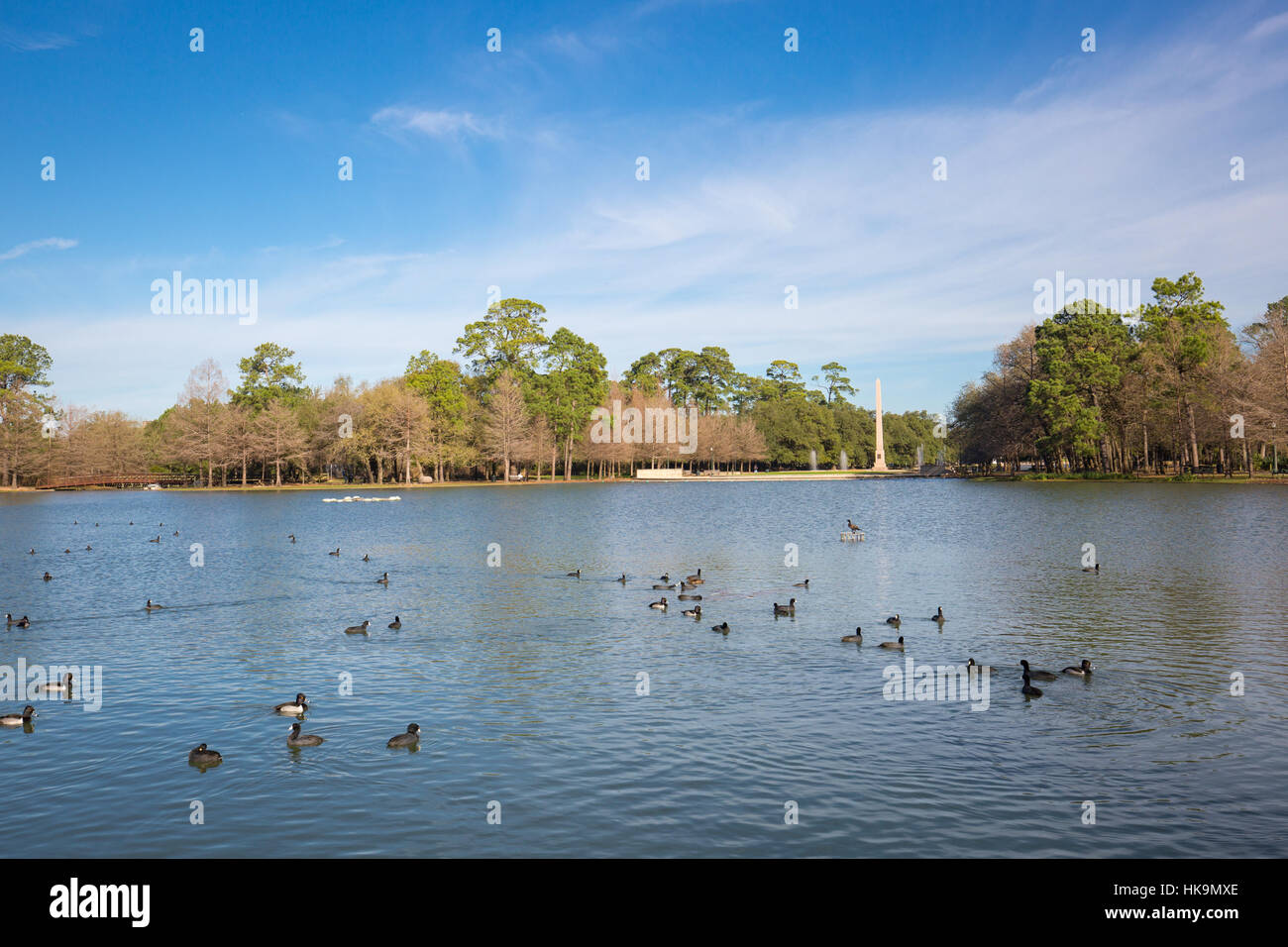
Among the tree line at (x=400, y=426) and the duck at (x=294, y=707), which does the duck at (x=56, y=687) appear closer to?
the duck at (x=294, y=707)

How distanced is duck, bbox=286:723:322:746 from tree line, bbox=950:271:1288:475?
89049 millimetres

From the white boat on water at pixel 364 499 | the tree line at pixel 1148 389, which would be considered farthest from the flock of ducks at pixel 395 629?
the tree line at pixel 1148 389

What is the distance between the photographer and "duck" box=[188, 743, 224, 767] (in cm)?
1352

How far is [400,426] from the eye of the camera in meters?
118

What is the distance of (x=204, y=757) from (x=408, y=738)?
3.21 meters

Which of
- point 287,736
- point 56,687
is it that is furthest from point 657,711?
point 56,687

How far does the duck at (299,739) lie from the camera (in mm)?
14266

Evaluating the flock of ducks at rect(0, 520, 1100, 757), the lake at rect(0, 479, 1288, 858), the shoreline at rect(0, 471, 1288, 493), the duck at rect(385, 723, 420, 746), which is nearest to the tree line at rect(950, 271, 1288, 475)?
the shoreline at rect(0, 471, 1288, 493)

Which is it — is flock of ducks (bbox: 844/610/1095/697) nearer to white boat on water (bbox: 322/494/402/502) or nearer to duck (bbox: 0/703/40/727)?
duck (bbox: 0/703/40/727)

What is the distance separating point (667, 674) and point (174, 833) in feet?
34.6
